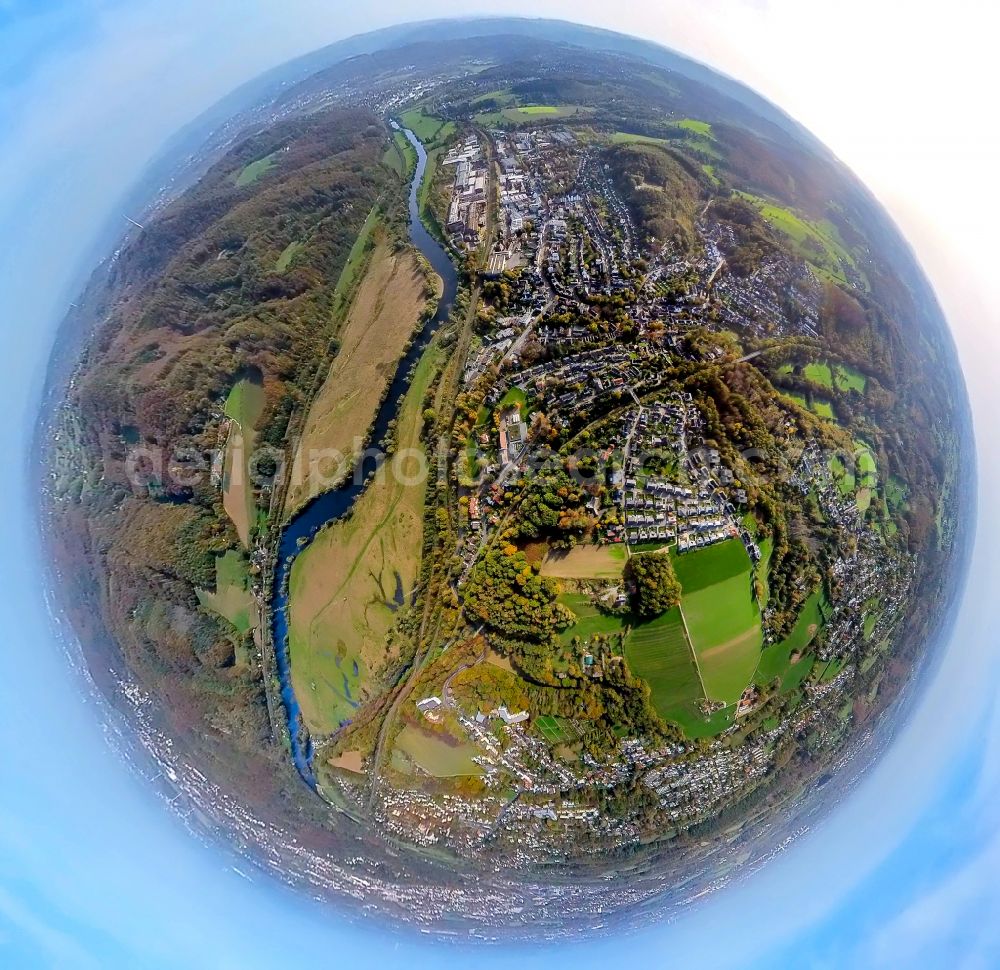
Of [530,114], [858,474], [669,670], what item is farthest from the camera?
[530,114]

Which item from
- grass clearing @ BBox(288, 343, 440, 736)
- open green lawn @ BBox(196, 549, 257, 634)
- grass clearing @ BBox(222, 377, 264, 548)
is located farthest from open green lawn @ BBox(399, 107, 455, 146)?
open green lawn @ BBox(196, 549, 257, 634)

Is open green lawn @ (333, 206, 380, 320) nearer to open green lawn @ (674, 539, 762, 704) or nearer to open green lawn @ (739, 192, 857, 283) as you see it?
open green lawn @ (739, 192, 857, 283)

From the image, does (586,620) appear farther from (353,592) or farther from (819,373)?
(819,373)

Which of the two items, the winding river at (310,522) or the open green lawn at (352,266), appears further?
the open green lawn at (352,266)

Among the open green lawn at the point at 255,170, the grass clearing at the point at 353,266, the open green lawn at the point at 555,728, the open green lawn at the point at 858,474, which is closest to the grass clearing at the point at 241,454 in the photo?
the grass clearing at the point at 353,266

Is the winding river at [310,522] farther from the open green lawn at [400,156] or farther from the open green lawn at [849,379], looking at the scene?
the open green lawn at [849,379]

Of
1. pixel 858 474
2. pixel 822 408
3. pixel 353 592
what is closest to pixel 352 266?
pixel 353 592
